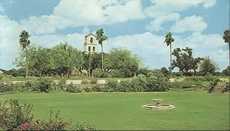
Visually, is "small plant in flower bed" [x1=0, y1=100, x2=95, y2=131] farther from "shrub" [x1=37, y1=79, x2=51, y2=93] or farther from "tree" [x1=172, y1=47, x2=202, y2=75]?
"tree" [x1=172, y1=47, x2=202, y2=75]

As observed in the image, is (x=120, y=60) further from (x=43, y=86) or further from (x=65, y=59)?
(x=43, y=86)

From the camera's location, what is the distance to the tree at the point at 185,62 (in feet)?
360

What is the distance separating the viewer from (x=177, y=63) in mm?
112250

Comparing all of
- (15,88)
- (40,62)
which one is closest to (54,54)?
(40,62)

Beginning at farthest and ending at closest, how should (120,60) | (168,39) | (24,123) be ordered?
(120,60) → (168,39) → (24,123)

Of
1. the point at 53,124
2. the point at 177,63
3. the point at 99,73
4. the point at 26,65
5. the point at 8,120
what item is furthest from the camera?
the point at 177,63

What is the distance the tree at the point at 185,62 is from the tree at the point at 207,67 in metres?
3.50

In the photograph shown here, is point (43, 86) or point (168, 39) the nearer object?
point (43, 86)

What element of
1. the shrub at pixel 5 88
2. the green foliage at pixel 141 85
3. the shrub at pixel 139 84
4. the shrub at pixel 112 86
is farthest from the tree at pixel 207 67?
the shrub at pixel 5 88

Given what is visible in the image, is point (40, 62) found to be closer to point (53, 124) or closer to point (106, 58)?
point (106, 58)

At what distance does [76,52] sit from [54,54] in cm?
657

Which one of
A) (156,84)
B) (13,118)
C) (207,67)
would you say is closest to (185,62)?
(207,67)

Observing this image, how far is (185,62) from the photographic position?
11031cm

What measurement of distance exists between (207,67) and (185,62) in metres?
8.50
